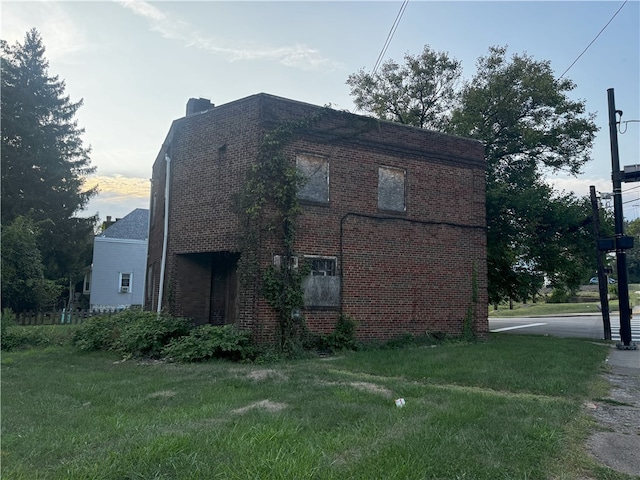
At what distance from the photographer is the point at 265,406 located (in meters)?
5.57

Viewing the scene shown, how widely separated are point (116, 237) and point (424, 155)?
954 inches

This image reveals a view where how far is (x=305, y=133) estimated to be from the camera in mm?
11969

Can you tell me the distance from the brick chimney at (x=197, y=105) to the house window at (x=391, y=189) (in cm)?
594

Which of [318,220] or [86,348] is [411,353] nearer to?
[318,220]

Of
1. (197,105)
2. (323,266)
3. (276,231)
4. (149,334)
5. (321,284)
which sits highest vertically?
(197,105)

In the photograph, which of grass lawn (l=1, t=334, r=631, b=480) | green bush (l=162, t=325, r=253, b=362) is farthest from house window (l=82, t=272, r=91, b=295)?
grass lawn (l=1, t=334, r=631, b=480)

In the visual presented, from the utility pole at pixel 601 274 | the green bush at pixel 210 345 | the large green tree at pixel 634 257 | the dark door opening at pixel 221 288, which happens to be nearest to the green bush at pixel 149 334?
the green bush at pixel 210 345

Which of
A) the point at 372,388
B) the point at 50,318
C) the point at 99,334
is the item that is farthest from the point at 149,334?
the point at 50,318

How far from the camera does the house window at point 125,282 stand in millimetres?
30578

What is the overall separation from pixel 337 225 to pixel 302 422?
25.4 feet

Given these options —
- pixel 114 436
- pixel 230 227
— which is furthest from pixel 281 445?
pixel 230 227

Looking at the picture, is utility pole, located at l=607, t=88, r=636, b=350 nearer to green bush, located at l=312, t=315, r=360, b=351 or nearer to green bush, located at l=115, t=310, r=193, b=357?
green bush, located at l=312, t=315, r=360, b=351

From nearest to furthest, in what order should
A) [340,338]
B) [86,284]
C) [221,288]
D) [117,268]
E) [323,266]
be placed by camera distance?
1. [340,338]
2. [323,266]
3. [221,288]
4. [117,268]
5. [86,284]

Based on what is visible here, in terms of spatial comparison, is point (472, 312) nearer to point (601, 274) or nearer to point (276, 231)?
point (601, 274)
